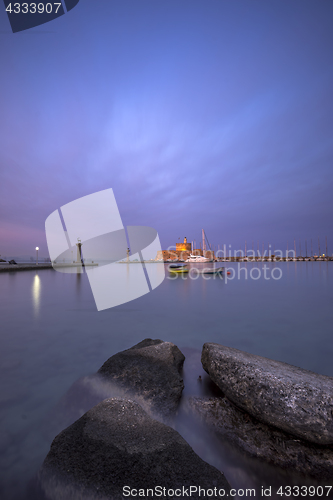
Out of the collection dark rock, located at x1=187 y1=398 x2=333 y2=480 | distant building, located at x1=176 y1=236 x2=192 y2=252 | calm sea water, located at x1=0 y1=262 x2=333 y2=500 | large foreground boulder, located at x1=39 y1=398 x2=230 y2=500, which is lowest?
calm sea water, located at x1=0 y1=262 x2=333 y2=500

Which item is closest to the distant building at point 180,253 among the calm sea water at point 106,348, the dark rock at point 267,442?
the calm sea water at point 106,348

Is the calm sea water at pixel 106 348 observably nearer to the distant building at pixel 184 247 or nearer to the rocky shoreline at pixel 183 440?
the rocky shoreline at pixel 183 440

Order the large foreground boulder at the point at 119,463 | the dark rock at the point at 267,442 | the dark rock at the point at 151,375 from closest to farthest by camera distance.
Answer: the large foreground boulder at the point at 119,463 < the dark rock at the point at 267,442 < the dark rock at the point at 151,375

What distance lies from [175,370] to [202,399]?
2.34ft

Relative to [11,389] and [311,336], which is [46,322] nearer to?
[11,389]

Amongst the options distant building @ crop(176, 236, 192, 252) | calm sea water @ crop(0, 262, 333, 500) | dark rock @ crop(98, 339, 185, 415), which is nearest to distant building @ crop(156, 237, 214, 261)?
distant building @ crop(176, 236, 192, 252)

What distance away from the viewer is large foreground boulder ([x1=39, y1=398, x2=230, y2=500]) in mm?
1810

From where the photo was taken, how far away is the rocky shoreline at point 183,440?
1.89 m

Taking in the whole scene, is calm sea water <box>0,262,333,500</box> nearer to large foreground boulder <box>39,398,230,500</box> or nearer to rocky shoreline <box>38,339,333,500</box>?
rocky shoreline <box>38,339,333,500</box>

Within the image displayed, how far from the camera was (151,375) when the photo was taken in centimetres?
373

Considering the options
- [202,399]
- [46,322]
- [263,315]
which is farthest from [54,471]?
[263,315]

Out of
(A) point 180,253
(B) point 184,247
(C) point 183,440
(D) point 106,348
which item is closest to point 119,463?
(C) point 183,440

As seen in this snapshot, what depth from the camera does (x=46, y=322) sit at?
835 cm

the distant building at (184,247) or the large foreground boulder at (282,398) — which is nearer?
the large foreground boulder at (282,398)
